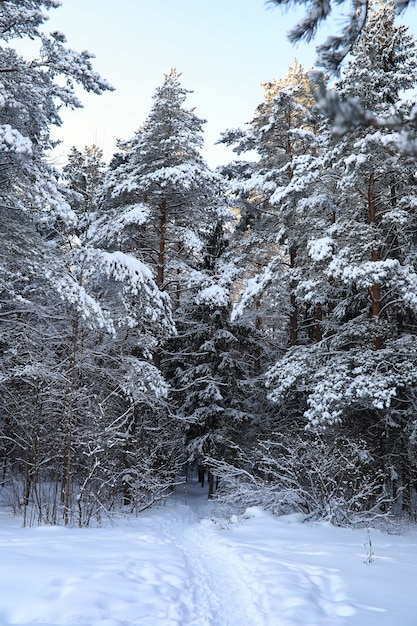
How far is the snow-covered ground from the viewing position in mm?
3891

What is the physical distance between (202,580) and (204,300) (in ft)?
34.7

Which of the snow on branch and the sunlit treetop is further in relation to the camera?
the snow on branch

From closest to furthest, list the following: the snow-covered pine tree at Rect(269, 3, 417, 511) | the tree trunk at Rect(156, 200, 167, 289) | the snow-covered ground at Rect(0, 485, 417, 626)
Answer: the snow-covered ground at Rect(0, 485, 417, 626)
the snow-covered pine tree at Rect(269, 3, 417, 511)
the tree trunk at Rect(156, 200, 167, 289)

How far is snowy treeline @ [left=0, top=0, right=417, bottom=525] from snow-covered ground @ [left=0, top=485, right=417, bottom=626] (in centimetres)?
243

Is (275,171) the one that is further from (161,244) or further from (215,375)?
(215,375)

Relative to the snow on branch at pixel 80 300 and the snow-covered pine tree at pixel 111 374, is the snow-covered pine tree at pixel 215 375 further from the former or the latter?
the snow on branch at pixel 80 300

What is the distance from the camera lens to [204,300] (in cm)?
1523

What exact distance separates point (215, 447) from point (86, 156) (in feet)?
49.5

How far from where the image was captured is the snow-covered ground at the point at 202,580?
3891mm

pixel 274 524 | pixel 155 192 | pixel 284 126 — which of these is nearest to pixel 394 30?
pixel 284 126

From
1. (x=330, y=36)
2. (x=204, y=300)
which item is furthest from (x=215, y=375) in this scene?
(x=330, y=36)

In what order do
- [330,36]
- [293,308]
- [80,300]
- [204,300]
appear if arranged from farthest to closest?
1. [293,308]
2. [204,300]
3. [80,300]
4. [330,36]

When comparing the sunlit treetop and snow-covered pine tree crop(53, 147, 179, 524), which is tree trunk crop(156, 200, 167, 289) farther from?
the sunlit treetop

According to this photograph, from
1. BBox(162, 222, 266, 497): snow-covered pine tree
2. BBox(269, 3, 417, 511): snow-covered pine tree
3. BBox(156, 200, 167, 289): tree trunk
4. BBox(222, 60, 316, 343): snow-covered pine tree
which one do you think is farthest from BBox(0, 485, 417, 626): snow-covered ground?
BBox(156, 200, 167, 289): tree trunk
